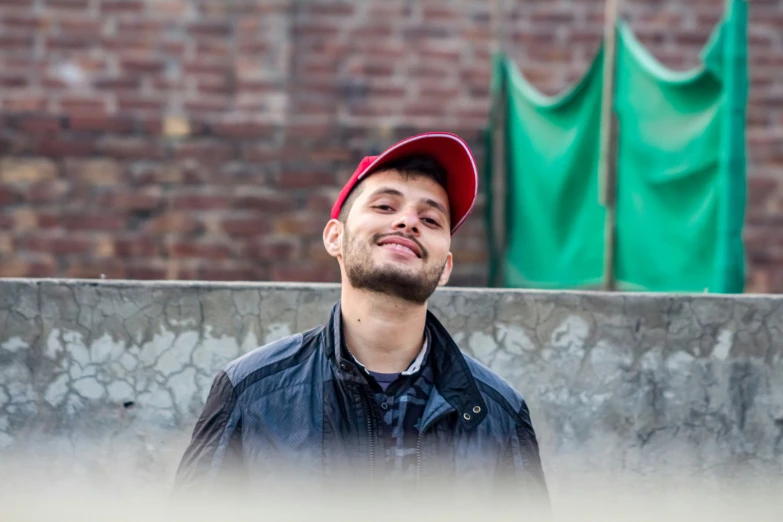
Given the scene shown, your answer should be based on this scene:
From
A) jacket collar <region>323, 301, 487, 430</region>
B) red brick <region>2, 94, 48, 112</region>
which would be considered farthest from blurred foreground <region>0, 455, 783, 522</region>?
red brick <region>2, 94, 48, 112</region>

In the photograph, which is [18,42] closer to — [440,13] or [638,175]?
[440,13]

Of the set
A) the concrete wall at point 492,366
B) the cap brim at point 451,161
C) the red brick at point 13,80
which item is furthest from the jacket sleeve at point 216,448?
the red brick at point 13,80

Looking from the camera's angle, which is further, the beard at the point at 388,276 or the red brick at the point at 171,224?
the red brick at the point at 171,224

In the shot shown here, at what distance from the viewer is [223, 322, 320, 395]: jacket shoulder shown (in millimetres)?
1787

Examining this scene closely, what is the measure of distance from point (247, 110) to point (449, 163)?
373 cm

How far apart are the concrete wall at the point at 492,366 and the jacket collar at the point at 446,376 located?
0.88 m

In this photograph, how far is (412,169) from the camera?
200 centimetres

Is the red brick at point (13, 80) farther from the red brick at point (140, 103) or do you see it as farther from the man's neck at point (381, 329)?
the man's neck at point (381, 329)

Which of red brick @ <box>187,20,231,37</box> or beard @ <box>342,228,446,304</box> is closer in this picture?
beard @ <box>342,228,446,304</box>

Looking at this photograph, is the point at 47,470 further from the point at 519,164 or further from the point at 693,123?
the point at 519,164

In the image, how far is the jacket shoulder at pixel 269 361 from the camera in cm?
179

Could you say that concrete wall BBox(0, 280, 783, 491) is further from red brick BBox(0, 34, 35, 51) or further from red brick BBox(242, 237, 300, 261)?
red brick BBox(0, 34, 35, 51)

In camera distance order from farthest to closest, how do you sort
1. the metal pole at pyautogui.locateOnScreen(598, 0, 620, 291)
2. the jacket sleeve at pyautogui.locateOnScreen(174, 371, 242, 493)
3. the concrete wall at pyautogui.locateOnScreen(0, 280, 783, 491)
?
the metal pole at pyautogui.locateOnScreen(598, 0, 620, 291), the concrete wall at pyautogui.locateOnScreen(0, 280, 783, 491), the jacket sleeve at pyautogui.locateOnScreen(174, 371, 242, 493)

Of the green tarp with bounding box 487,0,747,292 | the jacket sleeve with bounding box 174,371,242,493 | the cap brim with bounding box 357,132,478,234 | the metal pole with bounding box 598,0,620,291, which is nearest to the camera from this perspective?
the jacket sleeve with bounding box 174,371,242,493
